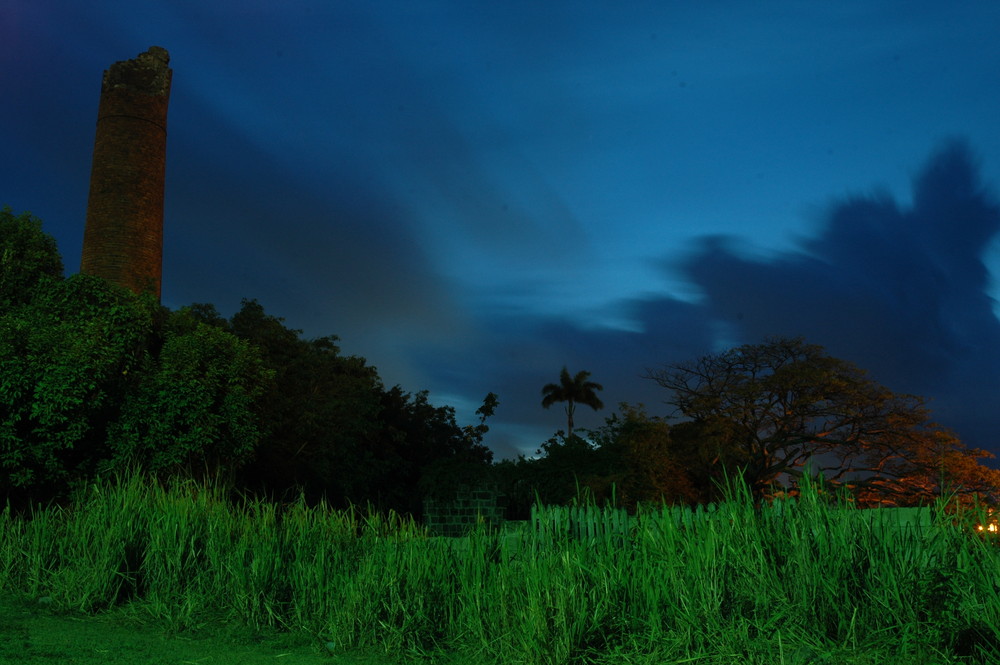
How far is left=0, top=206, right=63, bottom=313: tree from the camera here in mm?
14375

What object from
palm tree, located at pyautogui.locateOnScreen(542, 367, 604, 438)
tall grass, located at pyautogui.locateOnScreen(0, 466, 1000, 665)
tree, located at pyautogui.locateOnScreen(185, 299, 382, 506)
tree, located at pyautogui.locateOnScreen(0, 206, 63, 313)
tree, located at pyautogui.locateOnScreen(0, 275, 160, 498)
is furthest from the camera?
palm tree, located at pyautogui.locateOnScreen(542, 367, 604, 438)

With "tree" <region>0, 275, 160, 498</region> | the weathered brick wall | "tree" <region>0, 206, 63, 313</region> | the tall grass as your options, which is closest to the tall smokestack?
"tree" <region>0, 206, 63, 313</region>

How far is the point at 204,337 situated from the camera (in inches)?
565

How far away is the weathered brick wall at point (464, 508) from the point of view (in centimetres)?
2119

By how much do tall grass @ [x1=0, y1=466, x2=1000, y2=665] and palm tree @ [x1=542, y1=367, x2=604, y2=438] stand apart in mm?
49511

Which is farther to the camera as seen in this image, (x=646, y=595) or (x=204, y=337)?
(x=204, y=337)

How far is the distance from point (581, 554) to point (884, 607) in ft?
6.50

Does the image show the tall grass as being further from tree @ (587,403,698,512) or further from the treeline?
Answer: tree @ (587,403,698,512)

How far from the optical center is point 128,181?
1980 centimetres

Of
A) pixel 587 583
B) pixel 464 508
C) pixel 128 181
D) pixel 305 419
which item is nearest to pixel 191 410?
pixel 305 419

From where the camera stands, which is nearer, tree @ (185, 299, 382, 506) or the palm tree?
tree @ (185, 299, 382, 506)

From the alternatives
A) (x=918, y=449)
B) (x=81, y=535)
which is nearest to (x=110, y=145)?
(x=81, y=535)

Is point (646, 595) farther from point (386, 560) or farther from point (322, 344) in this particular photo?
point (322, 344)

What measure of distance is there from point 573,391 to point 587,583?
2044 inches
